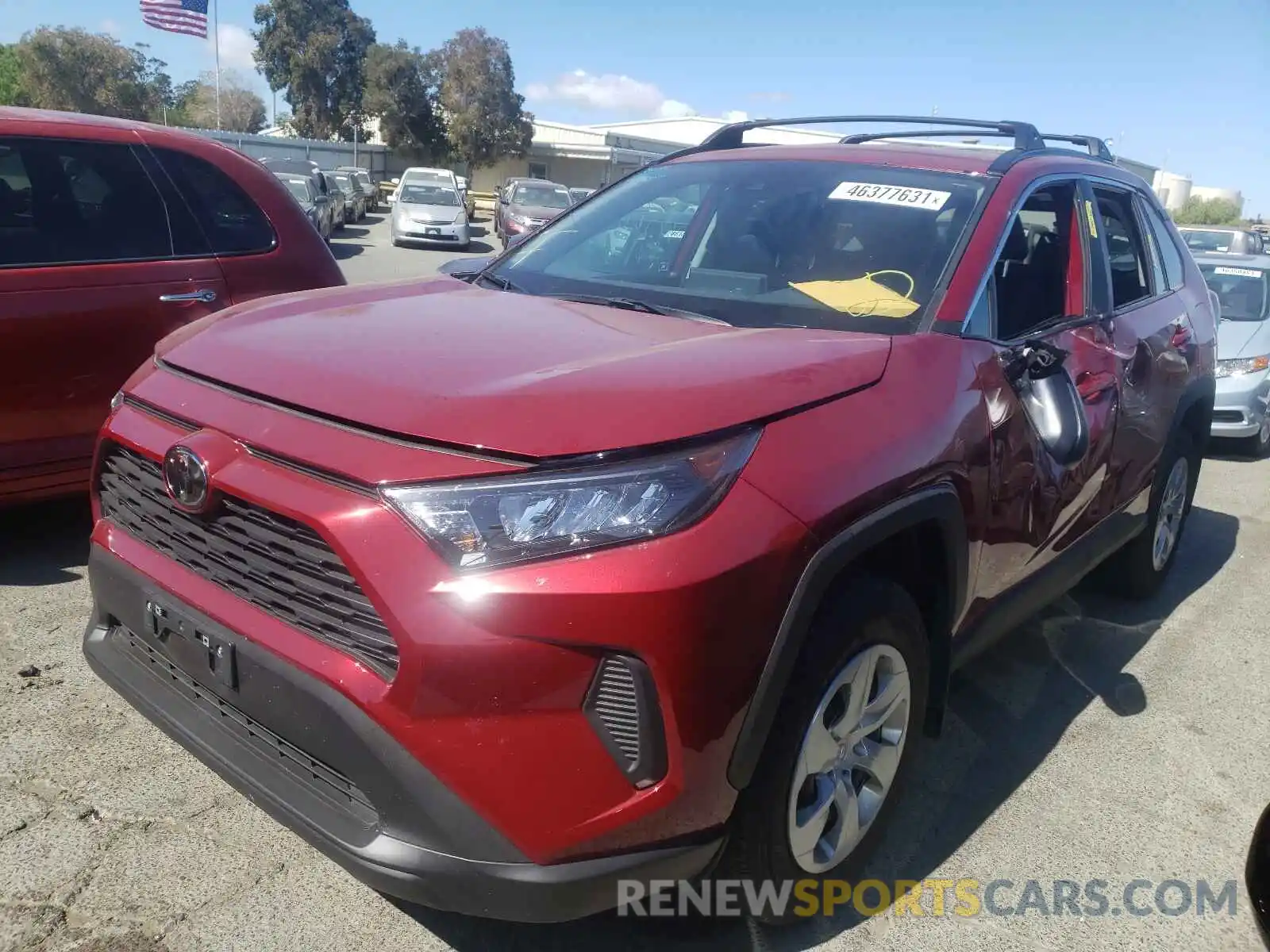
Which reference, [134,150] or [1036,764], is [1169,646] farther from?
[134,150]

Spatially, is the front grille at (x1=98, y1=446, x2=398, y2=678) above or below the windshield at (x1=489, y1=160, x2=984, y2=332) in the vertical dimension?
below

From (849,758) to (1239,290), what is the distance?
8854mm

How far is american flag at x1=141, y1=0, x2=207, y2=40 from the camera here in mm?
23609

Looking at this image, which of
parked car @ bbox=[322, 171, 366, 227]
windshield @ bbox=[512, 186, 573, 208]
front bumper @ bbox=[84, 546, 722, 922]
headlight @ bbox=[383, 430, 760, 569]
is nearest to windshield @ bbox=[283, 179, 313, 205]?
windshield @ bbox=[512, 186, 573, 208]

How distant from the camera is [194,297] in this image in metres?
4.25

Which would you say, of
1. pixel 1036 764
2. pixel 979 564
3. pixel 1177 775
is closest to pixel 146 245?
pixel 979 564

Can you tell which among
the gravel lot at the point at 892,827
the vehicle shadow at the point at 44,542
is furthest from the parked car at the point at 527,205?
the gravel lot at the point at 892,827

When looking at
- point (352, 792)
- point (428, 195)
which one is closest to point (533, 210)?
point (428, 195)

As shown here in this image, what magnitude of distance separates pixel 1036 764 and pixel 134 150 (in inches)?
167

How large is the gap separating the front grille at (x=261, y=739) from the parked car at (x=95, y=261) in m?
1.93

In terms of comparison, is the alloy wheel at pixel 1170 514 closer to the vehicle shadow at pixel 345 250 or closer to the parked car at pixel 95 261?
the parked car at pixel 95 261

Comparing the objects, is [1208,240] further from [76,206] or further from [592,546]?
[592,546]

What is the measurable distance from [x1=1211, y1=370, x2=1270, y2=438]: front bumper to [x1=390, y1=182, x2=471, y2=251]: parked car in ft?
63.5

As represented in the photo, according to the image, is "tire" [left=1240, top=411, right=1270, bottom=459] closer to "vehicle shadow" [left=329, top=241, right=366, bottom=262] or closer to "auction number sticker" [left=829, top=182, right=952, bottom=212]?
"auction number sticker" [left=829, top=182, right=952, bottom=212]
